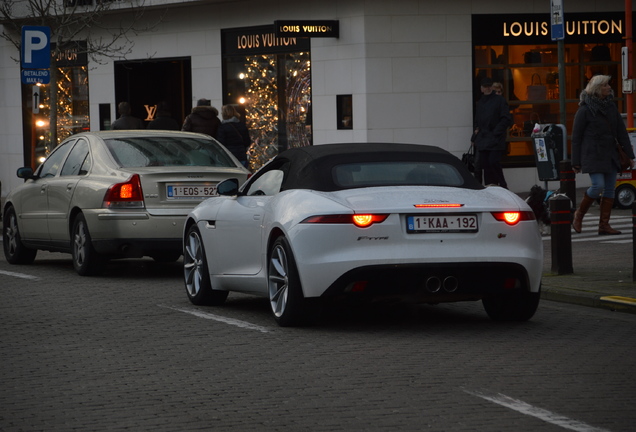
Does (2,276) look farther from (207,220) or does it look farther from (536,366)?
(536,366)

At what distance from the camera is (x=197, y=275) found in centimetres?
1085

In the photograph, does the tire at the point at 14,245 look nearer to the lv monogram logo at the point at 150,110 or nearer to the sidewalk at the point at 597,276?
the sidewalk at the point at 597,276

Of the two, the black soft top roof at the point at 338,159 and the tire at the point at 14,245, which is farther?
the tire at the point at 14,245

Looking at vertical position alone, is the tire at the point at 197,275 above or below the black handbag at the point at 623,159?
below

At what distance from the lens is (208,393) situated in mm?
6738

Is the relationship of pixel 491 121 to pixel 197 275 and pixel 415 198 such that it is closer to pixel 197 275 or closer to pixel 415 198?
pixel 197 275

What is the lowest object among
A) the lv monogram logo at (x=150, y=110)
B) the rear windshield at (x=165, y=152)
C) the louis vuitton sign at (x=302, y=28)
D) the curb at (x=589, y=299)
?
the curb at (x=589, y=299)

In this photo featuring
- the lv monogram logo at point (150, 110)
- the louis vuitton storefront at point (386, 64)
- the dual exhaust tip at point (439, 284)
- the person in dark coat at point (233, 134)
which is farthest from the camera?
the lv monogram logo at point (150, 110)

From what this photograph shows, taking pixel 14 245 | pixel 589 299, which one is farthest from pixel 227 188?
pixel 14 245

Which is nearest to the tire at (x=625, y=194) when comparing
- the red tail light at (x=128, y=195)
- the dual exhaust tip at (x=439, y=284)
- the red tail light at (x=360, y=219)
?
the red tail light at (x=128, y=195)

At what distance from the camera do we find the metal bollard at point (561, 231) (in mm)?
11914

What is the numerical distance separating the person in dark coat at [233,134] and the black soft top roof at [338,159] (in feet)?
34.4

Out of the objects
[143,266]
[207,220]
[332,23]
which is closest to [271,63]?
[332,23]

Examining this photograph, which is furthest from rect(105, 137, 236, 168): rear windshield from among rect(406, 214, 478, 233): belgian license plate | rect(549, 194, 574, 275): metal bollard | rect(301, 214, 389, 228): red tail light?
rect(406, 214, 478, 233): belgian license plate
